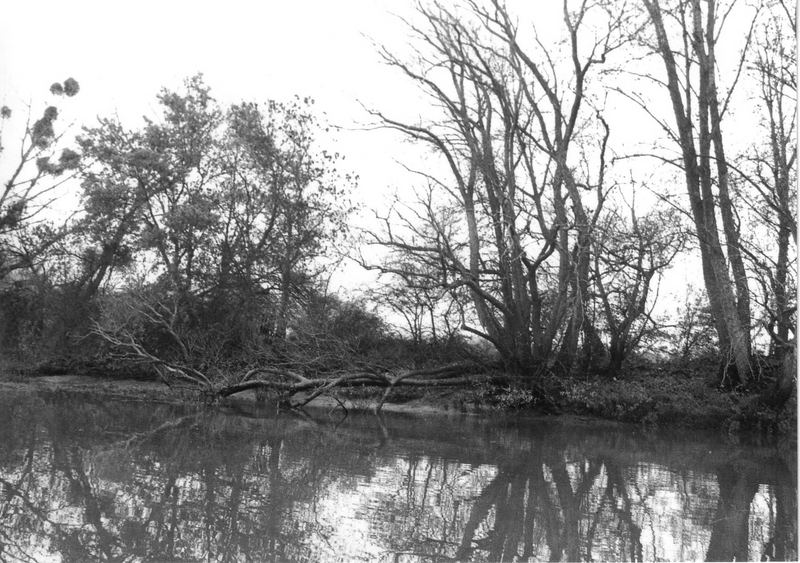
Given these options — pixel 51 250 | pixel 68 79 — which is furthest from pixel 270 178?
pixel 68 79

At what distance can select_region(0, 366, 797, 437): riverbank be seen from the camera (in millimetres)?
8234

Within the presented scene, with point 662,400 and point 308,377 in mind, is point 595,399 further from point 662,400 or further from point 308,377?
point 308,377

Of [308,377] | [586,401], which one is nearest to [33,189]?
[308,377]

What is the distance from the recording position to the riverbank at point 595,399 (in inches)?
324

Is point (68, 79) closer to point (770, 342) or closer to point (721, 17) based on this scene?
point (721, 17)

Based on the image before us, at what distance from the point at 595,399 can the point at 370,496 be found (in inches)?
213

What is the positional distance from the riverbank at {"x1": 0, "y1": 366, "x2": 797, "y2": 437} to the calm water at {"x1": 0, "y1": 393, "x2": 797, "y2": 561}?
1.52m

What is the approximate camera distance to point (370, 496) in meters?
4.09

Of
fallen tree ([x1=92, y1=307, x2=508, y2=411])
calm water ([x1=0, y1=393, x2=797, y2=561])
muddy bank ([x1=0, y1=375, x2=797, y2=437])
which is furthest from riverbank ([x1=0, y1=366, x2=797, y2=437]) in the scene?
calm water ([x1=0, y1=393, x2=797, y2=561])

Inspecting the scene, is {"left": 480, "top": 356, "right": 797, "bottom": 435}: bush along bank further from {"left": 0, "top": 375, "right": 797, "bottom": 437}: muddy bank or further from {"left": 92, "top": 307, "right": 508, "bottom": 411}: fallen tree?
{"left": 92, "top": 307, "right": 508, "bottom": 411}: fallen tree

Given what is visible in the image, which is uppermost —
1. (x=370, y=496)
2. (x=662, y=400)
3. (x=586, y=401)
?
(x=662, y=400)

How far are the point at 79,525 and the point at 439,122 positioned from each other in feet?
27.0

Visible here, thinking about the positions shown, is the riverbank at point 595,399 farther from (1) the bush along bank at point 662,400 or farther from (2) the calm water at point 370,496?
(2) the calm water at point 370,496

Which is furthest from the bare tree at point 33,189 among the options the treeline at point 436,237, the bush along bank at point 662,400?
the bush along bank at point 662,400
